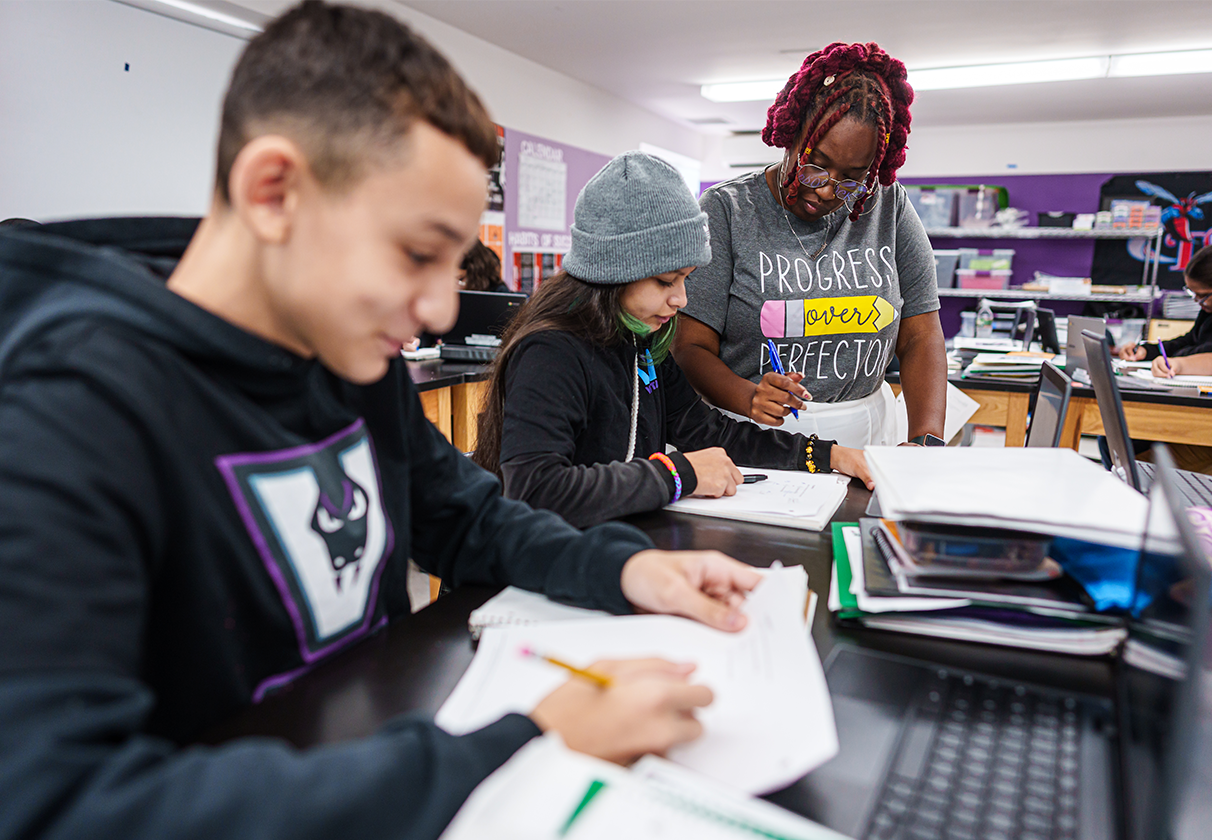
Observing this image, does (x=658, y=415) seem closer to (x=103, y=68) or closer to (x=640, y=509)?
(x=640, y=509)

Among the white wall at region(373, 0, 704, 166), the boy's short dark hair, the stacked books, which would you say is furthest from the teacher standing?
the white wall at region(373, 0, 704, 166)

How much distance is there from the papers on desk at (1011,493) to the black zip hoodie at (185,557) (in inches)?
11.1

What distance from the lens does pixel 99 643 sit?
43 cm

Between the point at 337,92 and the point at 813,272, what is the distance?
3.84 ft

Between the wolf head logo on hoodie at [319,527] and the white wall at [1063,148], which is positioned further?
the white wall at [1063,148]

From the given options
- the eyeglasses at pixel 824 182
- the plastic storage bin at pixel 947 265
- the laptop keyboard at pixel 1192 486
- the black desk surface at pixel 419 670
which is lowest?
the black desk surface at pixel 419 670

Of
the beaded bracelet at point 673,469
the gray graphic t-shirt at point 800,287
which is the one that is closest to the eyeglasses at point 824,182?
the gray graphic t-shirt at point 800,287

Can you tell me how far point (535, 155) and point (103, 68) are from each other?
2.89 metres

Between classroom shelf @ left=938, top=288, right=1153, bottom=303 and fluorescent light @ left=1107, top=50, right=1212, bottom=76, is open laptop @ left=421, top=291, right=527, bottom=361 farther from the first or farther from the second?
classroom shelf @ left=938, top=288, right=1153, bottom=303

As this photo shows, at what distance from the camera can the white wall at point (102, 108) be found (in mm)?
2695

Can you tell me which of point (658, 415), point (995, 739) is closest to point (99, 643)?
point (995, 739)

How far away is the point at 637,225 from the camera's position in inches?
47.5

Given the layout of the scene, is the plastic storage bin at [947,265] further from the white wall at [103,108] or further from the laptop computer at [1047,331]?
the white wall at [103,108]

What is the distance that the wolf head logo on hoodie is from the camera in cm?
62
